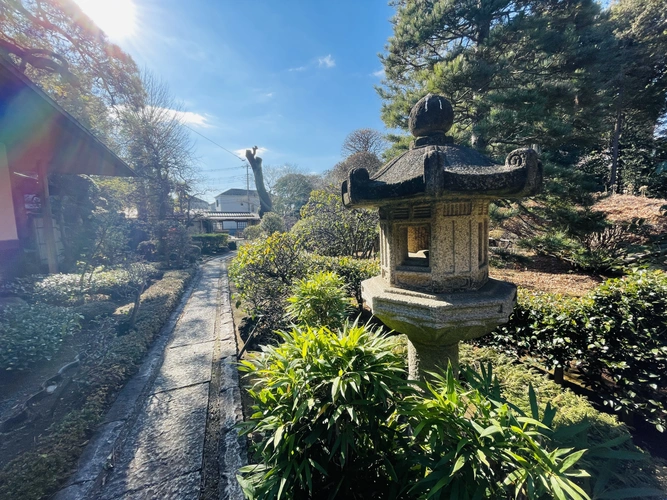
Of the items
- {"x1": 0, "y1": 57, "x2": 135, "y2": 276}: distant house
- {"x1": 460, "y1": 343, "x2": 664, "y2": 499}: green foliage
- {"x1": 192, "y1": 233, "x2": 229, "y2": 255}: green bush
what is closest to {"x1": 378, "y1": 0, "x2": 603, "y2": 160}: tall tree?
{"x1": 460, "y1": 343, "x2": 664, "y2": 499}: green foliage

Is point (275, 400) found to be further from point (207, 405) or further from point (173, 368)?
point (173, 368)

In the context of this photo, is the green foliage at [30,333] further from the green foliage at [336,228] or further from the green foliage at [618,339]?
the green foliage at [618,339]

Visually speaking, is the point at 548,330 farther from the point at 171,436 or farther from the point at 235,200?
the point at 235,200

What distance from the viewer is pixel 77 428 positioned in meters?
2.77

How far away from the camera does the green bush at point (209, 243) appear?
776 inches

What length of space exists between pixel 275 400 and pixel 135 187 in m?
18.8

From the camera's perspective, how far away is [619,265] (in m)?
7.59

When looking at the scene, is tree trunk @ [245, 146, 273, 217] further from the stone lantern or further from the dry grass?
the stone lantern

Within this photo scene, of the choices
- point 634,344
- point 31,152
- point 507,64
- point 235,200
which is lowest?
point 634,344

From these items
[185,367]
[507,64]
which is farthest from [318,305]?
[507,64]

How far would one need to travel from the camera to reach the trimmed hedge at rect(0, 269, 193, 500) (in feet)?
7.30

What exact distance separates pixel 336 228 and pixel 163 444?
21.2 feet

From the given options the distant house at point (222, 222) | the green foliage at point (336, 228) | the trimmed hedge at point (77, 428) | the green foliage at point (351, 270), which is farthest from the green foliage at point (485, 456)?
the distant house at point (222, 222)

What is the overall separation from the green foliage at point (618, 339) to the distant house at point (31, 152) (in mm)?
8395
